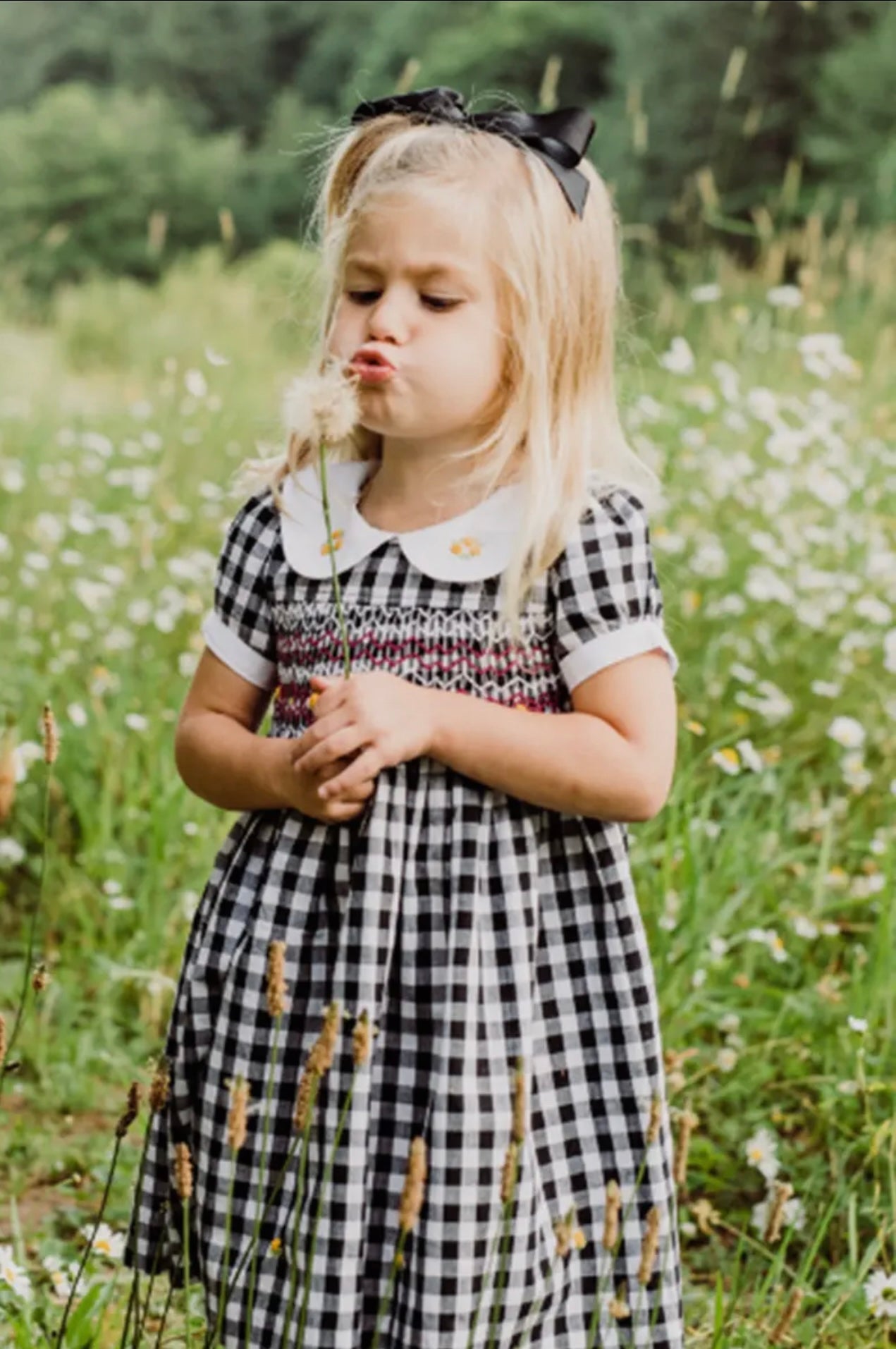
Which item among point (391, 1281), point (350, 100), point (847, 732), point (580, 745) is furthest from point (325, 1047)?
point (350, 100)

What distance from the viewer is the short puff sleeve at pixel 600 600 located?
164 centimetres

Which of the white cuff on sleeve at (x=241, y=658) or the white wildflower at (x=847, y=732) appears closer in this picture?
the white cuff on sleeve at (x=241, y=658)

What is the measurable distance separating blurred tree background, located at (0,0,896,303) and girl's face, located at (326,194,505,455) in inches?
278

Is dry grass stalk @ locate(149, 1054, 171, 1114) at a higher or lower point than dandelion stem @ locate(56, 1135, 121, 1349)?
higher

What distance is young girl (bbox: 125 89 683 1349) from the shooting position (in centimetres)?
160

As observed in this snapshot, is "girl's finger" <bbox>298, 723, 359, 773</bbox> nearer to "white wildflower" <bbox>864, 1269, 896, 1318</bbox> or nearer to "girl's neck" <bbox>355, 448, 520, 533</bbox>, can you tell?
"girl's neck" <bbox>355, 448, 520, 533</bbox>

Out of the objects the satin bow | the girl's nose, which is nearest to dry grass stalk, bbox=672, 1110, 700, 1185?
the girl's nose

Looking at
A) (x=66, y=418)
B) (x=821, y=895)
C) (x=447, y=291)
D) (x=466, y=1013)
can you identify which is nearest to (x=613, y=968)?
(x=466, y=1013)

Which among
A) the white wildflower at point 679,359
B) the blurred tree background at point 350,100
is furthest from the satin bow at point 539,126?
the blurred tree background at point 350,100

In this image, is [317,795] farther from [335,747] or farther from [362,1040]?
[362,1040]

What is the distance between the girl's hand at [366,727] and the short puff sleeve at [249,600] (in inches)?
9.2

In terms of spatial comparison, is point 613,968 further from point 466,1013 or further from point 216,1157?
point 216,1157

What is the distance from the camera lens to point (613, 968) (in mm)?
1690

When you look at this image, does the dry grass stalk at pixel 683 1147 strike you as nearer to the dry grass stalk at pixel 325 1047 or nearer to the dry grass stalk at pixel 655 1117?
the dry grass stalk at pixel 655 1117
